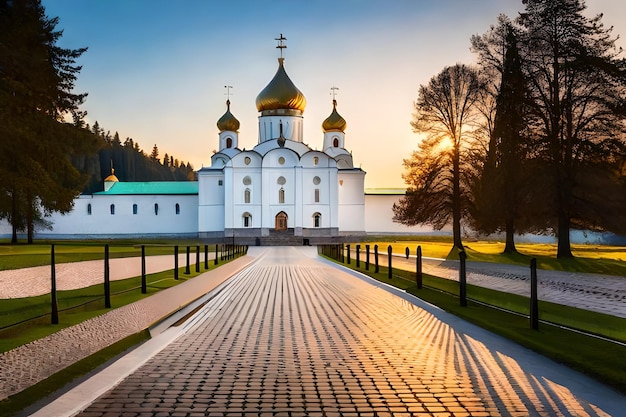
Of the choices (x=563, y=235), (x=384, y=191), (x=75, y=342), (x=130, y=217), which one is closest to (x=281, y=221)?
(x=384, y=191)

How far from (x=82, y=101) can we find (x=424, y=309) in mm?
42856

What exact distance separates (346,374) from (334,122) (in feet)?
242

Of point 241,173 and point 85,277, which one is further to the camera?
point 241,173

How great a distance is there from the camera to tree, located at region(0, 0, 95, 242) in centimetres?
2549

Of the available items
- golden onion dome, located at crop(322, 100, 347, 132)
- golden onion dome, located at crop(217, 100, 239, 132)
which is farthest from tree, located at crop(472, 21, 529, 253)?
golden onion dome, located at crop(217, 100, 239, 132)

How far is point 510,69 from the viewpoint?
30531 millimetres

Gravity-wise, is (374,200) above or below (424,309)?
above

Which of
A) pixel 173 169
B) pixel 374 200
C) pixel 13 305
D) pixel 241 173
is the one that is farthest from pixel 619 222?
pixel 173 169

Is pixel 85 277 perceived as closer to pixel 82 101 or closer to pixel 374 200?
pixel 82 101

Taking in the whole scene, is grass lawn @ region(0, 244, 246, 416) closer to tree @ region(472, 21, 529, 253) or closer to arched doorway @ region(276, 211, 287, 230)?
tree @ region(472, 21, 529, 253)

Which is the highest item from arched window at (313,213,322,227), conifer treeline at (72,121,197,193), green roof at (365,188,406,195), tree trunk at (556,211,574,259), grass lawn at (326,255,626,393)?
conifer treeline at (72,121,197,193)

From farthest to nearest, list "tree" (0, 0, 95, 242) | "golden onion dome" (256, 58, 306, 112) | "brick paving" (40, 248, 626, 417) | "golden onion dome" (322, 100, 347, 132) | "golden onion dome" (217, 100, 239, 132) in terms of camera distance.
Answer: "golden onion dome" (322, 100, 347, 132)
"golden onion dome" (217, 100, 239, 132)
"golden onion dome" (256, 58, 306, 112)
"tree" (0, 0, 95, 242)
"brick paving" (40, 248, 626, 417)

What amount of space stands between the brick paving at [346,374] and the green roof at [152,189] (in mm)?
68279

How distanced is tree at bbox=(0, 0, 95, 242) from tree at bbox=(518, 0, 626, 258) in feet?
74.7
